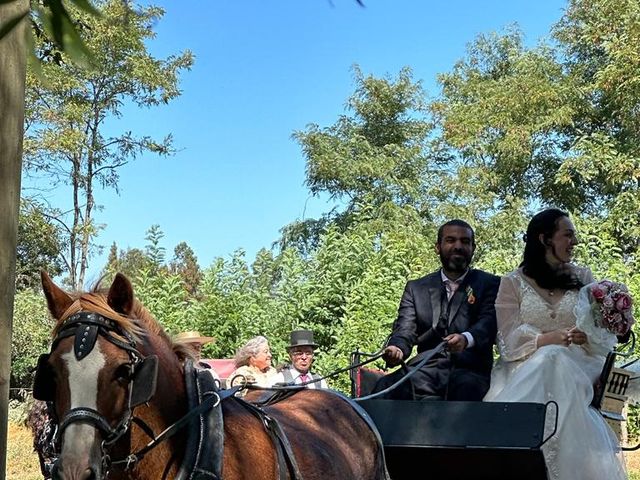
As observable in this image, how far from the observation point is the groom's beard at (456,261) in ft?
16.0

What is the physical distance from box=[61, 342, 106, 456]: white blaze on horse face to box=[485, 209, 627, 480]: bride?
2452 millimetres

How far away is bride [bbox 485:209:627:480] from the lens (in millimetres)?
4188

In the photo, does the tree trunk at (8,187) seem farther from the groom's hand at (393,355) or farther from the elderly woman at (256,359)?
the elderly woman at (256,359)

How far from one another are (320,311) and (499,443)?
745 centimetres

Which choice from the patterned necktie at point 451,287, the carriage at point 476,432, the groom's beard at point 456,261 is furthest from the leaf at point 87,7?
the patterned necktie at point 451,287

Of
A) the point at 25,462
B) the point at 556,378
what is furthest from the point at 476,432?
the point at 25,462

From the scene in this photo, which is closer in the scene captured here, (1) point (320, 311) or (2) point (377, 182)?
(1) point (320, 311)

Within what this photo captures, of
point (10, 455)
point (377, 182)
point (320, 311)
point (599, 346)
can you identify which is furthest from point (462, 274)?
point (377, 182)

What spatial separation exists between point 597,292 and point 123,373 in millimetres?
2602

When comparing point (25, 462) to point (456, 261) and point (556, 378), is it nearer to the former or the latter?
point (456, 261)

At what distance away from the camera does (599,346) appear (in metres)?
4.43

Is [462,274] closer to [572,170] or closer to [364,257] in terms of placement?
[364,257]

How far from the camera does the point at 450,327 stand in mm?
4871

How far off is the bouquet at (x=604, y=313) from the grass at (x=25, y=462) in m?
6.49
